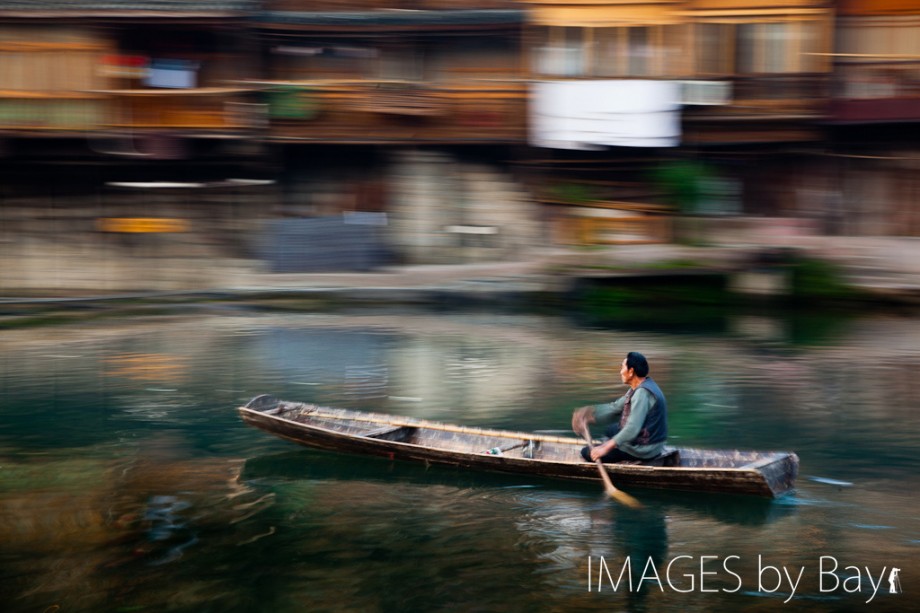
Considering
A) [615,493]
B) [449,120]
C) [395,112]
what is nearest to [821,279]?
[449,120]

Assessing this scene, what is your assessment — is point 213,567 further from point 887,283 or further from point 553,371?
point 887,283

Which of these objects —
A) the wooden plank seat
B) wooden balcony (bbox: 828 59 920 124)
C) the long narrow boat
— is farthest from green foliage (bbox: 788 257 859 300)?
the wooden plank seat

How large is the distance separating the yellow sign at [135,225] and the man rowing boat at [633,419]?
718 inches

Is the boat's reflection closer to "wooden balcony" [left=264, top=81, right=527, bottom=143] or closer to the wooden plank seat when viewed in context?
the wooden plank seat

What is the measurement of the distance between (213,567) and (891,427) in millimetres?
8669

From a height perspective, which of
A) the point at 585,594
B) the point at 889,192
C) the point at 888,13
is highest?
the point at 888,13

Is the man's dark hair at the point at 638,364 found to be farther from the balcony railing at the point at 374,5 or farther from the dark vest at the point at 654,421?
the balcony railing at the point at 374,5

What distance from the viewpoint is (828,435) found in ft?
41.7

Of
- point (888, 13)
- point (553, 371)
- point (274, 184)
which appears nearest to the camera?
point (553, 371)

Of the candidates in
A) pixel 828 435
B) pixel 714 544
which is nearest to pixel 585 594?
pixel 714 544

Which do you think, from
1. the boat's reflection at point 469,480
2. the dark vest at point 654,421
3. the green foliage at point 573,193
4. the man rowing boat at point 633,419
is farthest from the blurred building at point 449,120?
the dark vest at point 654,421

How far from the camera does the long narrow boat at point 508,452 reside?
9633mm

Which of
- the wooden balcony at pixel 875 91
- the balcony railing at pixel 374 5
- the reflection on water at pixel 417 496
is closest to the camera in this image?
the reflection on water at pixel 417 496

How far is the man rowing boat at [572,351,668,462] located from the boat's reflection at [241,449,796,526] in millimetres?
409
